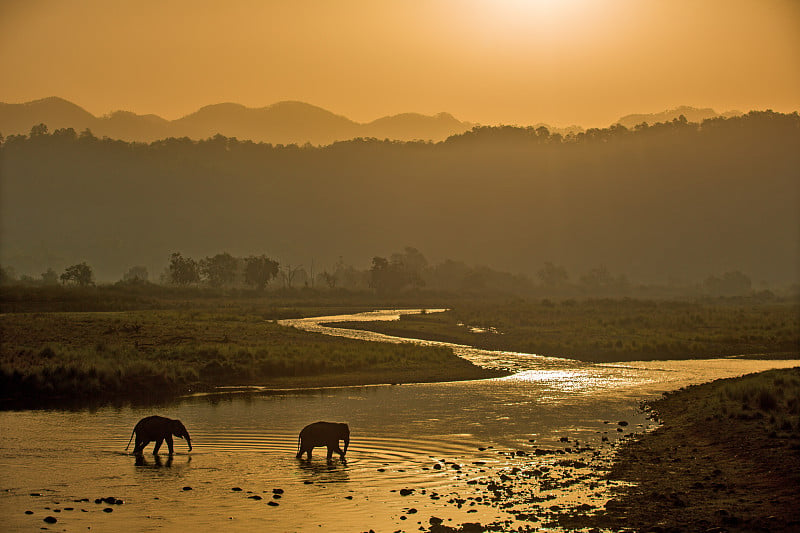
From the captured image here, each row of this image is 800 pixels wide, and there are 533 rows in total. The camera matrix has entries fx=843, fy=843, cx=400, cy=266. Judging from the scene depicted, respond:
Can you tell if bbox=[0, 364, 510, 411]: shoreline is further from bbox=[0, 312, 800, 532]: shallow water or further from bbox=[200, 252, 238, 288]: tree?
bbox=[200, 252, 238, 288]: tree

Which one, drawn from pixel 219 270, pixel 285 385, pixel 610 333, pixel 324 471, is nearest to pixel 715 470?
pixel 324 471

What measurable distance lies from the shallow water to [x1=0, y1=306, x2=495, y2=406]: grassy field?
4425 mm

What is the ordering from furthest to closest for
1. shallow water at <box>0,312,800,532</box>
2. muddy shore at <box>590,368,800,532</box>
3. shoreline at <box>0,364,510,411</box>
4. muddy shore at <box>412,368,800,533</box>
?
shoreline at <box>0,364,510,411</box>
shallow water at <box>0,312,800,532</box>
muddy shore at <box>590,368,800,532</box>
muddy shore at <box>412,368,800,533</box>

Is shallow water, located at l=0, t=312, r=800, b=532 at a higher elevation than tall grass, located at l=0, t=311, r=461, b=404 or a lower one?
lower

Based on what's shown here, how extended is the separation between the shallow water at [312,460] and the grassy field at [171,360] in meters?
4.42

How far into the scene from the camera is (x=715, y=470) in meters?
20.6

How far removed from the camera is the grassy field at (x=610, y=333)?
60781mm

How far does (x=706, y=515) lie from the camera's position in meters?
16.4

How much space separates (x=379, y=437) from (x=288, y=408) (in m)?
8.40

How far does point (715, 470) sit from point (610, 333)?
5264 cm

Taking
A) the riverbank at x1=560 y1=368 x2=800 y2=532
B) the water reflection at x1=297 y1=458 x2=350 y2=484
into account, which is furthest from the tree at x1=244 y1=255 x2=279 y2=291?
the water reflection at x1=297 y1=458 x2=350 y2=484

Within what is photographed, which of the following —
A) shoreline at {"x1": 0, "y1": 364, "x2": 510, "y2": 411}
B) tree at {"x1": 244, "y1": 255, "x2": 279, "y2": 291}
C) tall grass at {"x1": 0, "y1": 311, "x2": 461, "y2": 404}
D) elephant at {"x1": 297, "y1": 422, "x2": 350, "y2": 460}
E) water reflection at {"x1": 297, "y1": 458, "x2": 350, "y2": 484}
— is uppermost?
tree at {"x1": 244, "y1": 255, "x2": 279, "y2": 291}

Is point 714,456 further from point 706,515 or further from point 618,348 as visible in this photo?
point 618,348

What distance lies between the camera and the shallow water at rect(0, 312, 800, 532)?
17.3 metres
